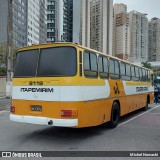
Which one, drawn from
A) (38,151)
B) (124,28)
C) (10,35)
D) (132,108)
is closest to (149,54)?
(124,28)

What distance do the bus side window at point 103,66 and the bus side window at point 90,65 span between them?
360 millimetres

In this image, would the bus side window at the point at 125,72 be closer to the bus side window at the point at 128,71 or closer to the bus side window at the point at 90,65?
the bus side window at the point at 128,71

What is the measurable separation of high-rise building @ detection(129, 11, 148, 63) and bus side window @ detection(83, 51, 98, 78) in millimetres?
91151

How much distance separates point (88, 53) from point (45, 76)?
4.86 feet

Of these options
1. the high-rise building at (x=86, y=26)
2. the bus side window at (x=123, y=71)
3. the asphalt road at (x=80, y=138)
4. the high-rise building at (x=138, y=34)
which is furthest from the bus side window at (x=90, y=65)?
the high-rise building at (x=138, y=34)

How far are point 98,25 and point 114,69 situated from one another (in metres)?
90.2

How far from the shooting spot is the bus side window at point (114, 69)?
1113 cm

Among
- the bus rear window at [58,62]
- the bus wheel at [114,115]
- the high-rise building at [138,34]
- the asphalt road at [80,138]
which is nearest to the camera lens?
the asphalt road at [80,138]

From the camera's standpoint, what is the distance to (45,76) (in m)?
8.88

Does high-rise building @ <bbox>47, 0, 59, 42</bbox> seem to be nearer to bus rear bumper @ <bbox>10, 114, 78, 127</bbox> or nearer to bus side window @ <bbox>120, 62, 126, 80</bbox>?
bus side window @ <bbox>120, 62, 126, 80</bbox>

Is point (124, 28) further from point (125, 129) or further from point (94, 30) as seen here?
point (125, 129)

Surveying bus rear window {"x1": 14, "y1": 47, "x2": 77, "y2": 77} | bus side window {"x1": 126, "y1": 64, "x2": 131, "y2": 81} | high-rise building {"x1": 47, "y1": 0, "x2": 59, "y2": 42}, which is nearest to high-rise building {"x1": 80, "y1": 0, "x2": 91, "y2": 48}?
high-rise building {"x1": 47, "y1": 0, "x2": 59, "y2": 42}

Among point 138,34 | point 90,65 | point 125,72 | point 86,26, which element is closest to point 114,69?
point 125,72

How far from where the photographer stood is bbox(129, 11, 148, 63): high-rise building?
10056 cm
